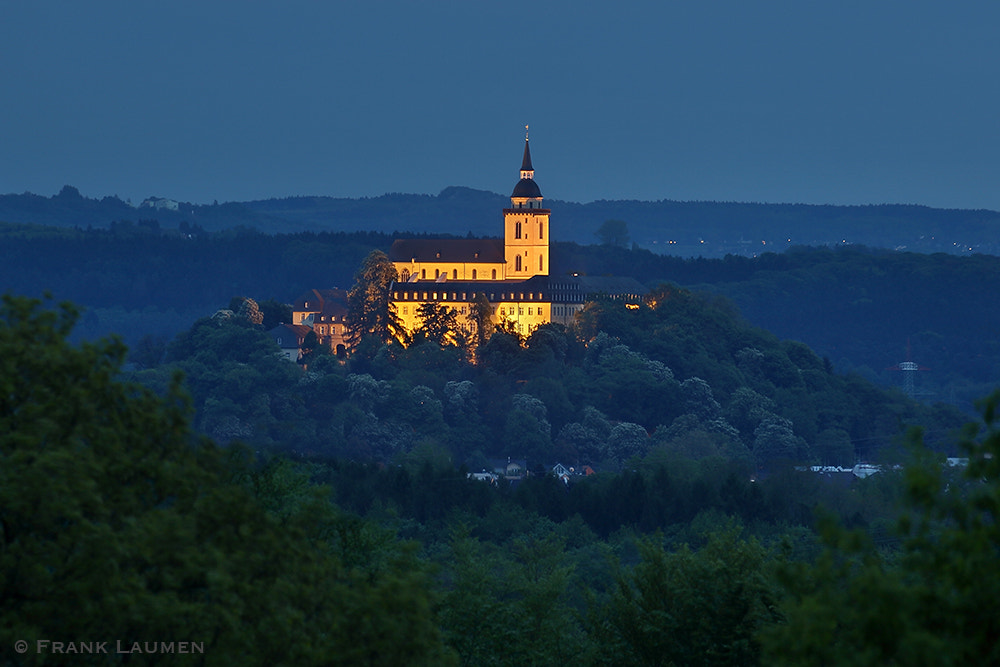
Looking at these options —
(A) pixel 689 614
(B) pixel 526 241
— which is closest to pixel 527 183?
(B) pixel 526 241

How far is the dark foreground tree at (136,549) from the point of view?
2198 centimetres

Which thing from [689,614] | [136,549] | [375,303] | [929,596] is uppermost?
[929,596]

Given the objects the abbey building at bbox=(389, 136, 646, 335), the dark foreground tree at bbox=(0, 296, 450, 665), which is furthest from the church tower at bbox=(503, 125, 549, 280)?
the dark foreground tree at bbox=(0, 296, 450, 665)

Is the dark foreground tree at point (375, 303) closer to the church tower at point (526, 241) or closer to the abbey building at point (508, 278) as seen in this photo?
the abbey building at point (508, 278)

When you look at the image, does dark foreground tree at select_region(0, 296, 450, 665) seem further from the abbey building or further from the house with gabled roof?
the house with gabled roof

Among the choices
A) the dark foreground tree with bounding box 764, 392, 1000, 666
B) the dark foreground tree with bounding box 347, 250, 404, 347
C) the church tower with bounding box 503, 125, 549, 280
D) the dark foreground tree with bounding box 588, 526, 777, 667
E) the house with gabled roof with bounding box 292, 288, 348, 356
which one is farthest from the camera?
the house with gabled roof with bounding box 292, 288, 348, 356

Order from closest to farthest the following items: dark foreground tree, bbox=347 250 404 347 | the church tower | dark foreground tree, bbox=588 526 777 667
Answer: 1. dark foreground tree, bbox=588 526 777 667
2. dark foreground tree, bbox=347 250 404 347
3. the church tower

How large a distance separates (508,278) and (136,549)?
145 metres

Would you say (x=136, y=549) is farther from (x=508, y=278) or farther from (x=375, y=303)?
(x=508, y=278)

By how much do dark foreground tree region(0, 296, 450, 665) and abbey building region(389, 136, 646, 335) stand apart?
131043 millimetres

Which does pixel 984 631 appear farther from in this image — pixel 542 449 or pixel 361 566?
pixel 542 449

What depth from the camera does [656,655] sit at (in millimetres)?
36344

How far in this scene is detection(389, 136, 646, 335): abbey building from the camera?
15662 cm

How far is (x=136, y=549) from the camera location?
876 inches
